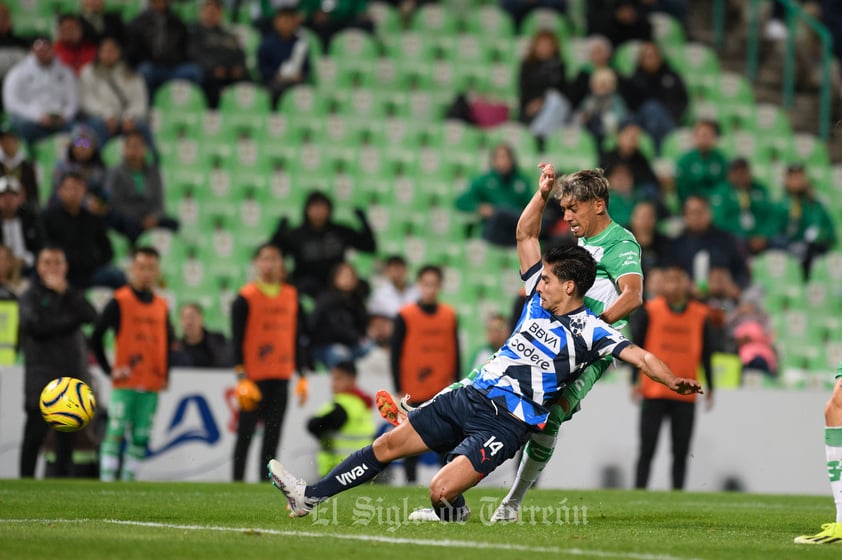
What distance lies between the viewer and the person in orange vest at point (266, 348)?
1275cm

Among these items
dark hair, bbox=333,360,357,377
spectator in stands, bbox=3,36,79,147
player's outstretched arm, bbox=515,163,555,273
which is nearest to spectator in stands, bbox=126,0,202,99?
spectator in stands, bbox=3,36,79,147

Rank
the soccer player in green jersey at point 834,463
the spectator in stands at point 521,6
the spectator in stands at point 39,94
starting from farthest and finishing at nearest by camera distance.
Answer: the spectator in stands at point 521,6 < the spectator in stands at point 39,94 < the soccer player in green jersey at point 834,463

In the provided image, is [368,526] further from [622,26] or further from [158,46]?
[622,26]

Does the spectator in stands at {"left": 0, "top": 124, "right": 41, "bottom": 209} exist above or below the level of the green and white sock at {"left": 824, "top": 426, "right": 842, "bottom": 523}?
above

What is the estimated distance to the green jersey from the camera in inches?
328

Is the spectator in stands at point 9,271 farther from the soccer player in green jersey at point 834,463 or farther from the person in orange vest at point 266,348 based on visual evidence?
the soccer player in green jersey at point 834,463

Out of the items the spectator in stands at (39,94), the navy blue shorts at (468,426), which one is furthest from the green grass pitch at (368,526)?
the spectator in stands at (39,94)

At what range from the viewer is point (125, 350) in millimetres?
12609

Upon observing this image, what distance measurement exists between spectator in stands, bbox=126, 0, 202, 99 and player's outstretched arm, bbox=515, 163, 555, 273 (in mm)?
10300

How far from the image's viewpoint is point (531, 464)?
8406 millimetres

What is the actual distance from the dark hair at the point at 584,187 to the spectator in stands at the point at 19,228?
8106mm

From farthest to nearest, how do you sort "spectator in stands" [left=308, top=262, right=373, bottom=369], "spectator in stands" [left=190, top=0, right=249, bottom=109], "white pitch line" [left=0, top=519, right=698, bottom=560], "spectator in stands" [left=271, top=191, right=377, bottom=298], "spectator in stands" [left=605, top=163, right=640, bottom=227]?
"spectator in stands" [left=190, top=0, right=249, bottom=109], "spectator in stands" [left=605, top=163, right=640, bottom=227], "spectator in stands" [left=271, top=191, right=377, bottom=298], "spectator in stands" [left=308, top=262, right=373, bottom=369], "white pitch line" [left=0, top=519, right=698, bottom=560]

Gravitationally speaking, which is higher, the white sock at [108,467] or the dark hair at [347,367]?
the dark hair at [347,367]

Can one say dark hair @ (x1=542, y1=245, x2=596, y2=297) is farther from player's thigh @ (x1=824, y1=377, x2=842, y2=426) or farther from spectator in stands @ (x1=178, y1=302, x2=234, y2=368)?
spectator in stands @ (x1=178, y1=302, x2=234, y2=368)
